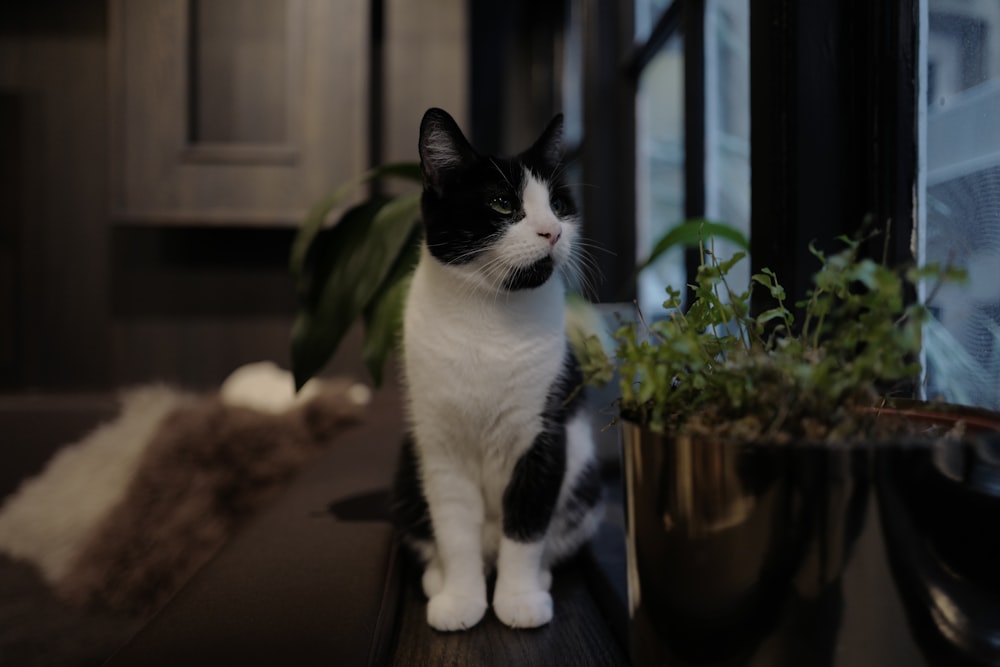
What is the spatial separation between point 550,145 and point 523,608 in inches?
16.5

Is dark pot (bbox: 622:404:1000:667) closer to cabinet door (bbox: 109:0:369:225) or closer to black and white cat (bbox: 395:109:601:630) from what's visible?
black and white cat (bbox: 395:109:601:630)

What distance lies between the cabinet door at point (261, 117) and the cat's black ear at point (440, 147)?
1.05 meters

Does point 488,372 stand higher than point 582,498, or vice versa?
point 488,372

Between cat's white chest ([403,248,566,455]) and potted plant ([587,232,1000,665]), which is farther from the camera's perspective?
cat's white chest ([403,248,566,455])

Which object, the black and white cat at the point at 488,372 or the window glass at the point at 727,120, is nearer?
the black and white cat at the point at 488,372

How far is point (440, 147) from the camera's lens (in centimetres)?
63

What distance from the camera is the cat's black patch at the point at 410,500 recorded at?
690 mm

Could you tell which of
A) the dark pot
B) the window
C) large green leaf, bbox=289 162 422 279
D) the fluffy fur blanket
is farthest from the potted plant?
the fluffy fur blanket

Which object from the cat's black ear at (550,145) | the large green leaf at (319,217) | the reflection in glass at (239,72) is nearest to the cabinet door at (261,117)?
the reflection in glass at (239,72)

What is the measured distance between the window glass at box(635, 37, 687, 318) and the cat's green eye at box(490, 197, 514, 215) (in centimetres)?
58

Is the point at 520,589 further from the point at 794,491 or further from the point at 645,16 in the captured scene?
the point at 645,16

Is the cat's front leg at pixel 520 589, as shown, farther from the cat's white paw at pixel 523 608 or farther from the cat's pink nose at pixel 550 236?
the cat's pink nose at pixel 550 236

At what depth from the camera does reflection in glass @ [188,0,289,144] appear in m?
1.63

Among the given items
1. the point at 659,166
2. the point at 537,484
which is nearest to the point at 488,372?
the point at 537,484
